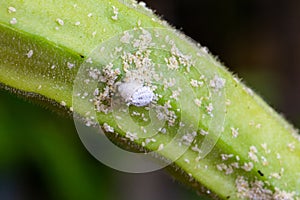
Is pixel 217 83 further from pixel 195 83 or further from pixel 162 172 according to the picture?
pixel 162 172

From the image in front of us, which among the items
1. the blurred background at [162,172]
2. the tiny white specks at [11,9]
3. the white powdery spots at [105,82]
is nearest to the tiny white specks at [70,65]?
the white powdery spots at [105,82]

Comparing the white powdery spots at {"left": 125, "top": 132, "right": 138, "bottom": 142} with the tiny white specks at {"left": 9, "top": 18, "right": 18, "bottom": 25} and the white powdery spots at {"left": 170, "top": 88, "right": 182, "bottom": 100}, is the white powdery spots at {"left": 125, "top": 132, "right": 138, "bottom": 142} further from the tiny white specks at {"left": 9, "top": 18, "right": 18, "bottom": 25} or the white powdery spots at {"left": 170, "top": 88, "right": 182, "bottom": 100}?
the tiny white specks at {"left": 9, "top": 18, "right": 18, "bottom": 25}

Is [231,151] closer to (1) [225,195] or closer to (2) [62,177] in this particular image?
(1) [225,195]

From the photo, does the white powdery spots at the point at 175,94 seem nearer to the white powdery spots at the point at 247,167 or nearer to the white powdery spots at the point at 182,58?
the white powdery spots at the point at 182,58

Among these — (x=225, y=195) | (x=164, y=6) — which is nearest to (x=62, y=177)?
(x=164, y=6)

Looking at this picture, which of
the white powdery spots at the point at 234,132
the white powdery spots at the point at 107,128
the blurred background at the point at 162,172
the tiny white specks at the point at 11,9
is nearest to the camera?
the tiny white specks at the point at 11,9

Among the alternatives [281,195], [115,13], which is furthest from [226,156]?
[115,13]
